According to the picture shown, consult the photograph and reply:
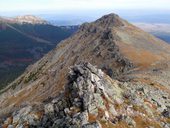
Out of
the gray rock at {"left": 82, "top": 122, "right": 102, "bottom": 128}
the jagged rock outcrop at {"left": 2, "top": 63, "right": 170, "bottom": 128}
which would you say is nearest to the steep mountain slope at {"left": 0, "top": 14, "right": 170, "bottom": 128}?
the jagged rock outcrop at {"left": 2, "top": 63, "right": 170, "bottom": 128}

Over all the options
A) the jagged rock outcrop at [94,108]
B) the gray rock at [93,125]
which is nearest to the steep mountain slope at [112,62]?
the jagged rock outcrop at [94,108]

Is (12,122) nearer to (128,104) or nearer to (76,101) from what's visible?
(76,101)

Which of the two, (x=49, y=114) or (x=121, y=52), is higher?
(x=49, y=114)

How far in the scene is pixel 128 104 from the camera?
6272cm

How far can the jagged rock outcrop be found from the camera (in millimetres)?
56000

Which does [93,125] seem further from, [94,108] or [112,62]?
[112,62]

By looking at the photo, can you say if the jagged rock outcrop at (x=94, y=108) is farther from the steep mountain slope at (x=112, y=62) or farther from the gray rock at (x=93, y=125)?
the steep mountain slope at (x=112, y=62)

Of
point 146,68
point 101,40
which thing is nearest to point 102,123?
point 146,68

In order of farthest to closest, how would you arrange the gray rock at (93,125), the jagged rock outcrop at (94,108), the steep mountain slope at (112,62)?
the steep mountain slope at (112,62) < the jagged rock outcrop at (94,108) < the gray rock at (93,125)

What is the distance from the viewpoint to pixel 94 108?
57.6 meters

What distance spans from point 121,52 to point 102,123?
332ft

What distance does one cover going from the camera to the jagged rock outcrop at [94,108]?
56.0 m

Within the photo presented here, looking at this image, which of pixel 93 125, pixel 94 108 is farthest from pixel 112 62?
pixel 93 125

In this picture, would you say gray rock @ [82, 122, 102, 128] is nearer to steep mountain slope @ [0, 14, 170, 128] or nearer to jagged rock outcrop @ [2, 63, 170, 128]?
jagged rock outcrop @ [2, 63, 170, 128]
